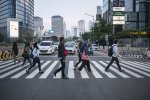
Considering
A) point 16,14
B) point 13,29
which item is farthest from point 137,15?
point 16,14

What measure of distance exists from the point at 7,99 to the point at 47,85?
9.57ft

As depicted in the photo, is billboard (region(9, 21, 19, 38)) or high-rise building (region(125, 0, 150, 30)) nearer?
billboard (region(9, 21, 19, 38))

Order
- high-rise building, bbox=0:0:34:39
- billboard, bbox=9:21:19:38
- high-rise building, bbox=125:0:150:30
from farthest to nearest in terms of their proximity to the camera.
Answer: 1. high-rise building, bbox=0:0:34:39
2. high-rise building, bbox=125:0:150:30
3. billboard, bbox=9:21:19:38

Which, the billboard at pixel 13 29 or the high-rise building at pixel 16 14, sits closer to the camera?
the billboard at pixel 13 29

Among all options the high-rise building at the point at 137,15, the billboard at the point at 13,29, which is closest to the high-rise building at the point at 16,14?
the high-rise building at the point at 137,15

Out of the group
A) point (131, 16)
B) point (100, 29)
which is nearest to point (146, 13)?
point (131, 16)

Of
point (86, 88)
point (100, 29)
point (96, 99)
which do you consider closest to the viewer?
point (96, 99)

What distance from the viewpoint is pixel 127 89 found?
10.3 m

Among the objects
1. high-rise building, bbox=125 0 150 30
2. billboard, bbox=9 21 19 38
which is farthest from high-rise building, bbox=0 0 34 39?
billboard, bbox=9 21 19 38

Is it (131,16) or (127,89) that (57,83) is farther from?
(131,16)

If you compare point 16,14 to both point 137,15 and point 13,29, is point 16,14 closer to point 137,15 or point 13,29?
point 137,15

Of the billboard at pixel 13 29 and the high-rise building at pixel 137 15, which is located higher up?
the high-rise building at pixel 137 15

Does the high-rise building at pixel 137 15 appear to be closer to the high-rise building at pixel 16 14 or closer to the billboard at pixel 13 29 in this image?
the billboard at pixel 13 29

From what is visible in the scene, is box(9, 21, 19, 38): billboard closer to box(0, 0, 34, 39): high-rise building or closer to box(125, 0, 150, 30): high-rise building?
box(125, 0, 150, 30): high-rise building
